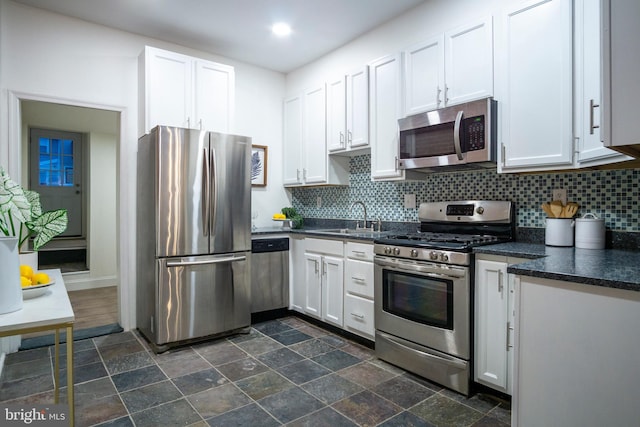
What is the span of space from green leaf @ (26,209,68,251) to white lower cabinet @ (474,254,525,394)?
212 cm

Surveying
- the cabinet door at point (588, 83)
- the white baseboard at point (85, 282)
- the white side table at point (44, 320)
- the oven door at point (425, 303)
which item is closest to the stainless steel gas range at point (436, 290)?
the oven door at point (425, 303)

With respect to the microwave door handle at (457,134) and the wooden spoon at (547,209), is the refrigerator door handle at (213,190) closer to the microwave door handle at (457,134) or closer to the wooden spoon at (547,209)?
the microwave door handle at (457,134)

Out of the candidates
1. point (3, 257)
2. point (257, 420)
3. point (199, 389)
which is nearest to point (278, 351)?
point (199, 389)

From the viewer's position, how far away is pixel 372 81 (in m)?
3.23

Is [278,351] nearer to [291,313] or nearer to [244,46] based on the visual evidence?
[291,313]

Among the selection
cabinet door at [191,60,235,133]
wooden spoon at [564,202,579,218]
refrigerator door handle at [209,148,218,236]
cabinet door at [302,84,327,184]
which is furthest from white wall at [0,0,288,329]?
wooden spoon at [564,202,579,218]

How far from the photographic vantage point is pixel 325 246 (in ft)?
11.1

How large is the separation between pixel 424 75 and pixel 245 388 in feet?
8.24

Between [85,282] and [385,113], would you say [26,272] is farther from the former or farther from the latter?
[85,282]

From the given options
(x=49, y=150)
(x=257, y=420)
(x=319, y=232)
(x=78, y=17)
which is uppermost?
(x=78, y=17)

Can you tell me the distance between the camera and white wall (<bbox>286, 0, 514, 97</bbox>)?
2.60 metres

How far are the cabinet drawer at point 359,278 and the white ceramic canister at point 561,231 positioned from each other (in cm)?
124

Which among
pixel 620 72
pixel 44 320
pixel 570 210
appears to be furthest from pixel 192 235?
pixel 620 72

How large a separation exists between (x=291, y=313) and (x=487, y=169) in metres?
2.36
